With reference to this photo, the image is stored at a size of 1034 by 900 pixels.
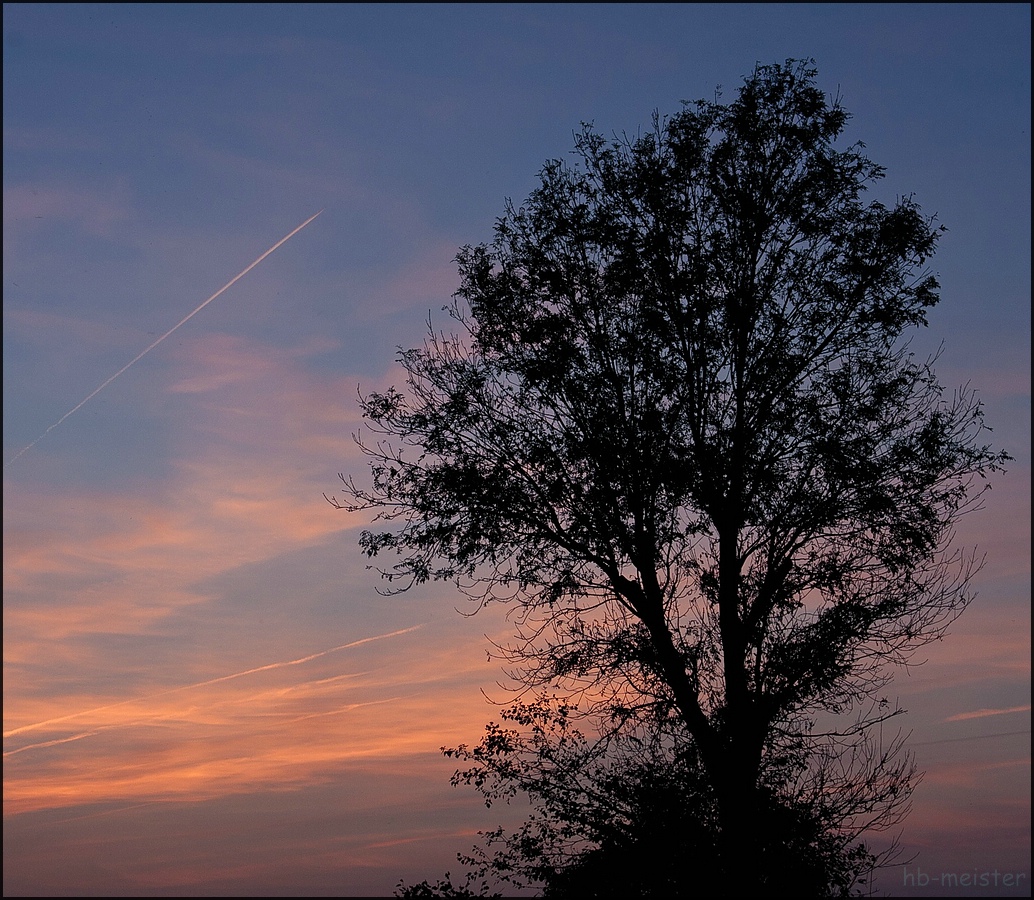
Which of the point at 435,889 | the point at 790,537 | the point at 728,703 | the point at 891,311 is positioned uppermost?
the point at 891,311

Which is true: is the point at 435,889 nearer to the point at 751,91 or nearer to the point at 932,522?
the point at 932,522

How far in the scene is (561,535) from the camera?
21.2 metres

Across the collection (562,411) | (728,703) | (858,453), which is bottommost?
(728,703)

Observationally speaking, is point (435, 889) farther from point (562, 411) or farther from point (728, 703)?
point (562, 411)

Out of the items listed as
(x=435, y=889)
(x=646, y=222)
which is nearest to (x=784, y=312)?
(x=646, y=222)

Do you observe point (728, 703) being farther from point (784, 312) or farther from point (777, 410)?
point (784, 312)

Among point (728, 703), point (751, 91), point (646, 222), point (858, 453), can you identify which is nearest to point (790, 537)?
point (858, 453)

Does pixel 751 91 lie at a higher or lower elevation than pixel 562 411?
higher

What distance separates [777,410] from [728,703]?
19.5 feet

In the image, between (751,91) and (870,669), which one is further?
(751,91)

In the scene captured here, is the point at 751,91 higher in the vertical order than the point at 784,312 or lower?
higher

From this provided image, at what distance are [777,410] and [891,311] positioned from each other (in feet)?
10.5

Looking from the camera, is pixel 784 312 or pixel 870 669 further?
pixel 784 312

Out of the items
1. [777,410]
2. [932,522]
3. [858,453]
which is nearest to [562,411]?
[777,410]
